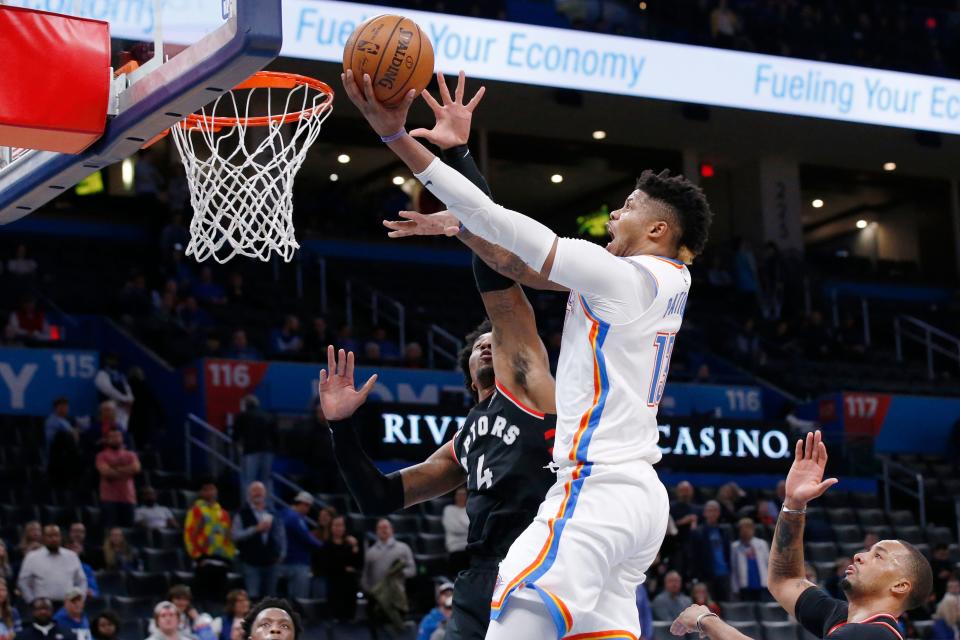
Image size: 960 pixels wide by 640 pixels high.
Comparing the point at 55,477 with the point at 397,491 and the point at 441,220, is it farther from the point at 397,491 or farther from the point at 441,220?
the point at 441,220

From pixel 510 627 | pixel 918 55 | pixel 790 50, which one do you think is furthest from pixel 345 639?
pixel 918 55

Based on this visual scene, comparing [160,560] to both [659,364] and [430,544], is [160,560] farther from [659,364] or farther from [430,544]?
[659,364]

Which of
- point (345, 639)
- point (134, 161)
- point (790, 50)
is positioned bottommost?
point (345, 639)

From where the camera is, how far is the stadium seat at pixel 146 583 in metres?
12.5

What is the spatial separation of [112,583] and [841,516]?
895 cm

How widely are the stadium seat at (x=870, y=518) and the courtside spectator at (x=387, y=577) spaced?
6718 mm

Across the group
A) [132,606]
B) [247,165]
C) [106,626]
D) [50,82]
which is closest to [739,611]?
[132,606]

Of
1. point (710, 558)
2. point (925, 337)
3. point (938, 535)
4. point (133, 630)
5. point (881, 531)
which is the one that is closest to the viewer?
point (133, 630)

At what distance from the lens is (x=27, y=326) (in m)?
16.4

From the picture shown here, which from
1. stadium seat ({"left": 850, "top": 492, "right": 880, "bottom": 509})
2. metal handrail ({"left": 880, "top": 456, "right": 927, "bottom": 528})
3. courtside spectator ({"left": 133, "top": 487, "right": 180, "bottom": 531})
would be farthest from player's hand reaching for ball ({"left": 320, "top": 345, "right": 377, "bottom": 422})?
metal handrail ({"left": 880, "top": 456, "right": 927, "bottom": 528})

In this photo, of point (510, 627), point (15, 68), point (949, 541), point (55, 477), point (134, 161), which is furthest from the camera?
point (134, 161)

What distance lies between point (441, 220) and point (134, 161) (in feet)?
58.6

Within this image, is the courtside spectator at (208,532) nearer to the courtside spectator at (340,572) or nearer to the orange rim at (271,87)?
A: the courtside spectator at (340,572)

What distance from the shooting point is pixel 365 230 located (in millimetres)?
22719
